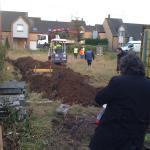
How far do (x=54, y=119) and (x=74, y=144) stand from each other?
2596mm

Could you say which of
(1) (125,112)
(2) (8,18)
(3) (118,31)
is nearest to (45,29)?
(2) (8,18)

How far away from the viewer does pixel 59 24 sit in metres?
97.2

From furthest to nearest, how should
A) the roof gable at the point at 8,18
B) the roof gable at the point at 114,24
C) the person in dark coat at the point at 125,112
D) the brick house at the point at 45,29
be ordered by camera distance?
the roof gable at the point at 114,24 → the brick house at the point at 45,29 → the roof gable at the point at 8,18 → the person in dark coat at the point at 125,112

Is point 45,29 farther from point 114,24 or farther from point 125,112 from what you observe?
point 125,112

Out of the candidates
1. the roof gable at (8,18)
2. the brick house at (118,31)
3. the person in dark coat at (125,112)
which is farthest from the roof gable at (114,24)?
the person in dark coat at (125,112)

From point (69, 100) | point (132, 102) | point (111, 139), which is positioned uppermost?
point (132, 102)

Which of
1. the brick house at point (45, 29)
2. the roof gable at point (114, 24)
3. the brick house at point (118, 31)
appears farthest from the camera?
the roof gable at point (114, 24)

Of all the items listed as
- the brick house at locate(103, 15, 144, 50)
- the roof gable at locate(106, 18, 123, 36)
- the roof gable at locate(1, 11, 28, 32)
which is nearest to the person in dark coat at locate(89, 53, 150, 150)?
the roof gable at locate(1, 11, 28, 32)

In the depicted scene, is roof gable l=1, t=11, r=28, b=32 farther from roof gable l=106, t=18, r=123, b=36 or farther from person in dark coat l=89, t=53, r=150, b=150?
person in dark coat l=89, t=53, r=150, b=150

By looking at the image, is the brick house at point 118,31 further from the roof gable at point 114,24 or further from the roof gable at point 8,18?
the roof gable at point 8,18

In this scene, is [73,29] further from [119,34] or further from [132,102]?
[132,102]

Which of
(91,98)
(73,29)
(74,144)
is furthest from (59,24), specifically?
(74,144)

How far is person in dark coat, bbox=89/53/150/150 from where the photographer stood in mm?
4875

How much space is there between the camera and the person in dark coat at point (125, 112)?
488 centimetres
